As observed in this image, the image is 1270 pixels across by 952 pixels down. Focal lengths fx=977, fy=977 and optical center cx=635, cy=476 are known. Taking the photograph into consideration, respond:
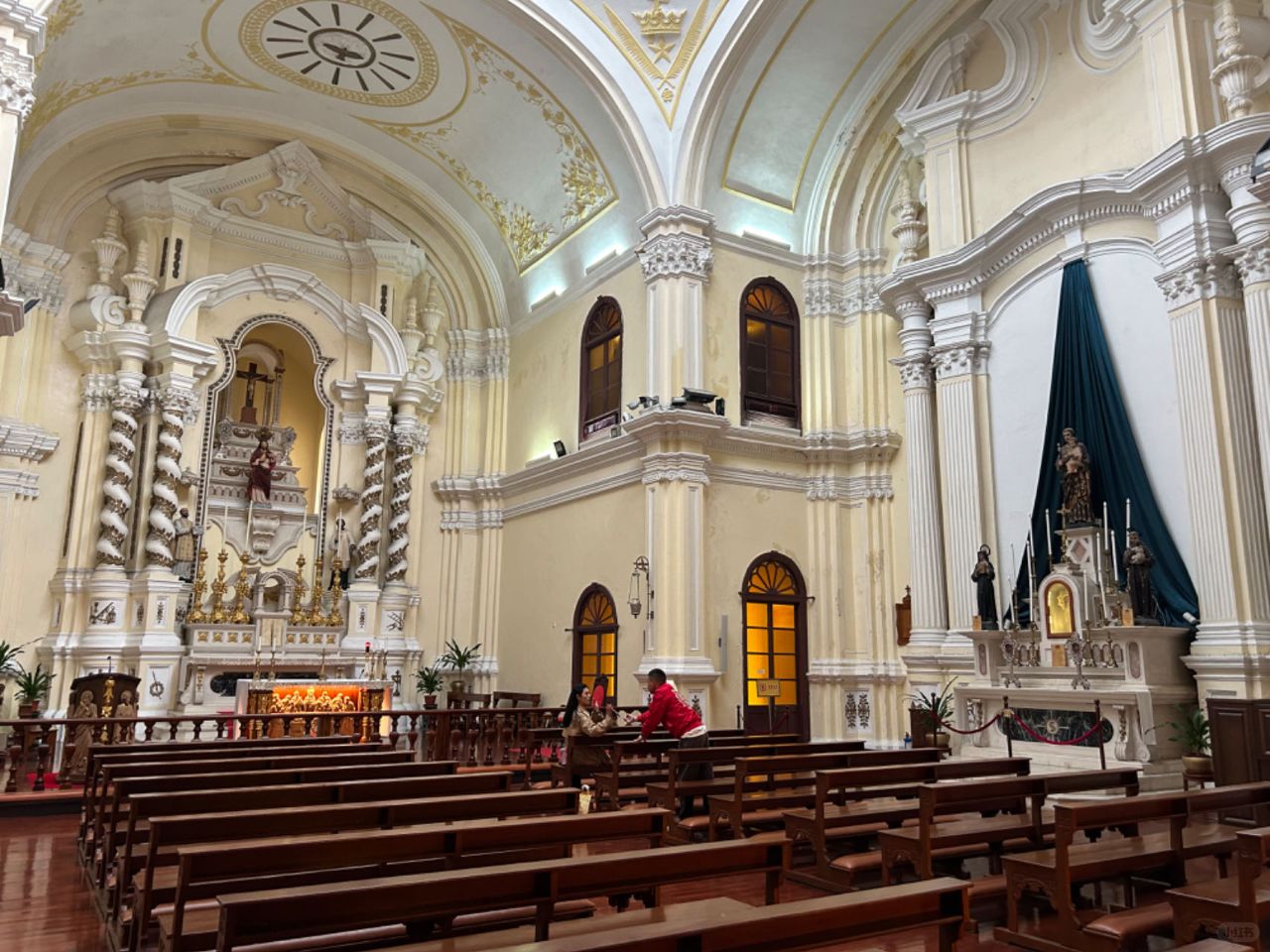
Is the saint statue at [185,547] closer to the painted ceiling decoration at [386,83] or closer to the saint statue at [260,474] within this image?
the saint statue at [260,474]

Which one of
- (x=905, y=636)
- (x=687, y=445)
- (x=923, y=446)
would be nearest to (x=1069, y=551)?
(x=923, y=446)

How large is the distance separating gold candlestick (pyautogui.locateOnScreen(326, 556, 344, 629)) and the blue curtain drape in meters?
Answer: 11.6

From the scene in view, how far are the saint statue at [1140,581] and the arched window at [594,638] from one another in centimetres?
771

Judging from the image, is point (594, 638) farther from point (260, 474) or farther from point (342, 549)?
point (260, 474)

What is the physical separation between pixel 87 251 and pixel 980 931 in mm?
17918

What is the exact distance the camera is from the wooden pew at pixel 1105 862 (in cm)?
466

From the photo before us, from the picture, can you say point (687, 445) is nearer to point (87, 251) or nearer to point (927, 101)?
point (927, 101)

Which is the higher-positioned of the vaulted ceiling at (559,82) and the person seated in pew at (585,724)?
the vaulted ceiling at (559,82)

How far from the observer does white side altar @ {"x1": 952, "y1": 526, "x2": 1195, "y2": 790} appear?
10320mm

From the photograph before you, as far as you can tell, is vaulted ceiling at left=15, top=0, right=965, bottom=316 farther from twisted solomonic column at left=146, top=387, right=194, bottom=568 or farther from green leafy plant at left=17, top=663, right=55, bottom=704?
green leafy plant at left=17, top=663, right=55, bottom=704

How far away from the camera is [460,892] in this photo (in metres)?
3.39

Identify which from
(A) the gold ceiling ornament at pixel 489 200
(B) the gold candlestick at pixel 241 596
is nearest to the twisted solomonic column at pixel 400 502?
(B) the gold candlestick at pixel 241 596

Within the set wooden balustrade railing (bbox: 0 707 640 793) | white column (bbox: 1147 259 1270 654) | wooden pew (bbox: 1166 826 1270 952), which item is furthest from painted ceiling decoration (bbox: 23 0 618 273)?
wooden pew (bbox: 1166 826 1270 952)

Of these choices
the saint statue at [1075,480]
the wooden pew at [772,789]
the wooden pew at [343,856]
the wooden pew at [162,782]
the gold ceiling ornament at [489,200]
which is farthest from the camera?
the gold ceiling ornament at [489,200]
